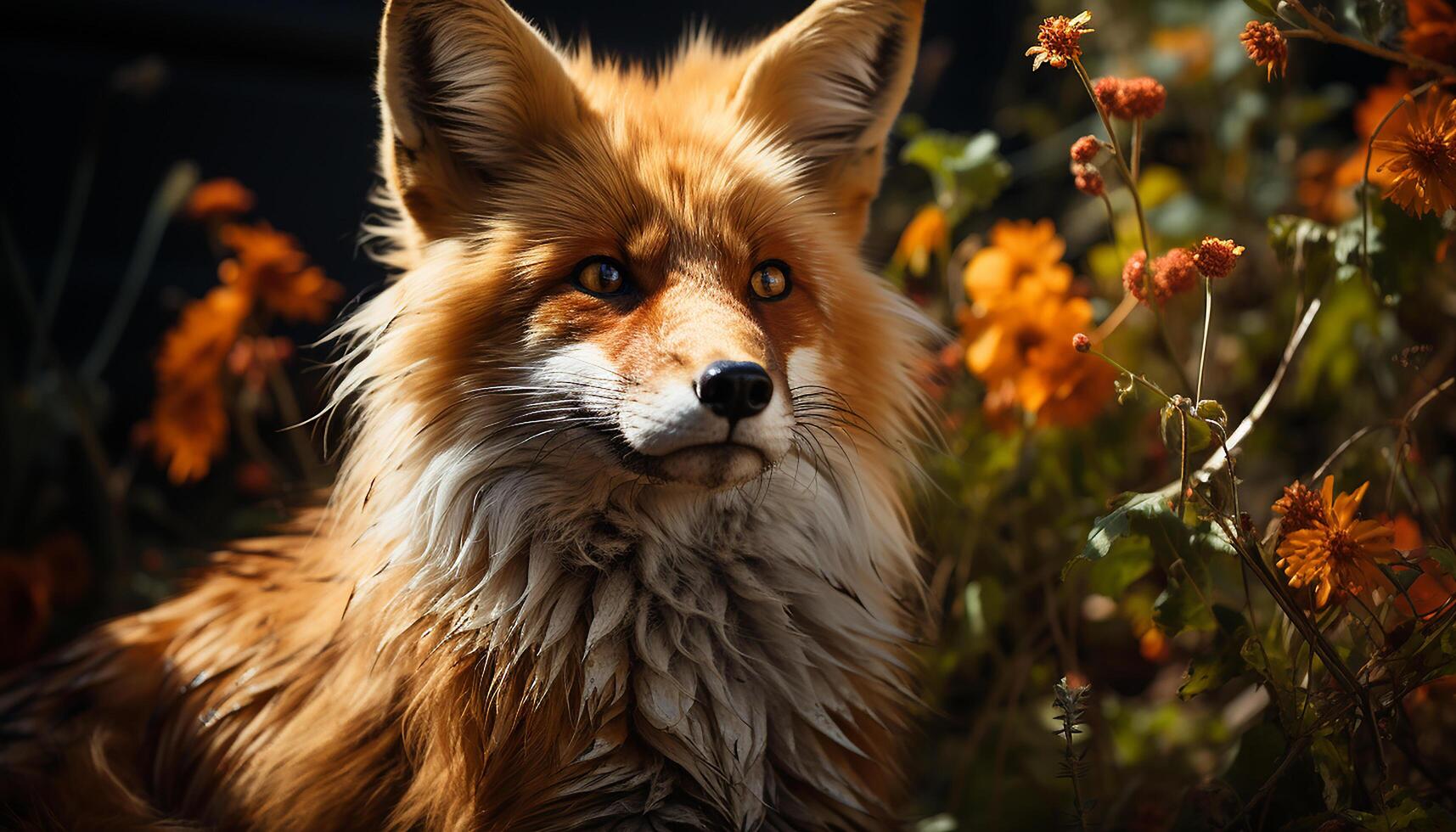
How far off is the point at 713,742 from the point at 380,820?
0.56 meters

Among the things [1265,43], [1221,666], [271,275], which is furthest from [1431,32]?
[271,275]

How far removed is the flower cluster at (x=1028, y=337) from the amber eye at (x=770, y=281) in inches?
21.6

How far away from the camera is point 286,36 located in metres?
4.28

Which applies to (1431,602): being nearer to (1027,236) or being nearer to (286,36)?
(1027,236)

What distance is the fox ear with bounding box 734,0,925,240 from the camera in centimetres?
204

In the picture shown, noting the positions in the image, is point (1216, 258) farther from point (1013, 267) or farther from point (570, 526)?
point (570, 526)

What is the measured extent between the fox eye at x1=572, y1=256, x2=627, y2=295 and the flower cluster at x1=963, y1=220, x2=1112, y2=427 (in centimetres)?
86

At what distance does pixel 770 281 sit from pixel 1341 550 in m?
1.01

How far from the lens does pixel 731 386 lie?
157 cm

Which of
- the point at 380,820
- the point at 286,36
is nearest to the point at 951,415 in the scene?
the point at 380,820

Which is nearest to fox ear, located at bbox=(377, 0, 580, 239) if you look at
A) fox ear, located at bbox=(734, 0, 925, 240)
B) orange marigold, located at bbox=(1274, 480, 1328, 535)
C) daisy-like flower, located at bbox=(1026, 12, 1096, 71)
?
fox ear, located at bbox=(734, 0, 925, 240)

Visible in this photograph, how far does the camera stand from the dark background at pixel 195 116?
4066mm

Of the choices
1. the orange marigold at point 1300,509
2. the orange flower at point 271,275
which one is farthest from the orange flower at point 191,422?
the orange marigold at point 1300,509

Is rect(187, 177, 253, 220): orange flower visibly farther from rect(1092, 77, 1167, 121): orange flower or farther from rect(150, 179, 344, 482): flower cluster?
rect(1092, 77, 1167, 121): orange flower
